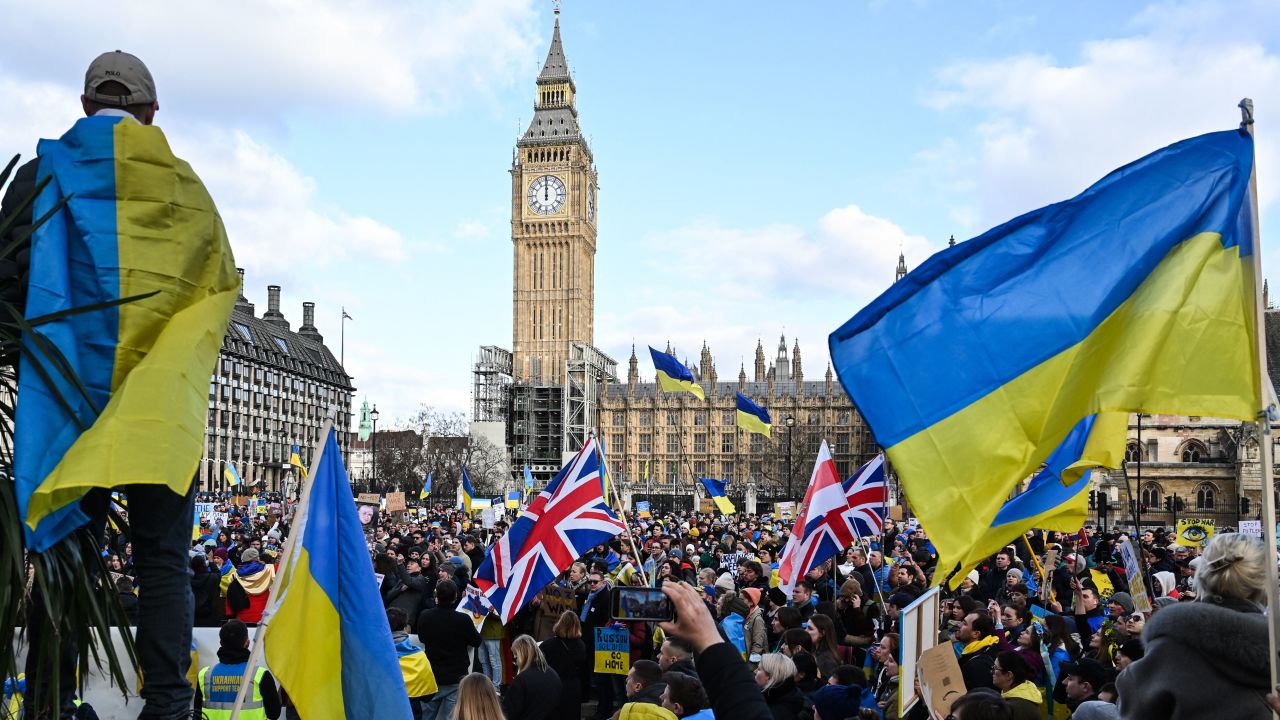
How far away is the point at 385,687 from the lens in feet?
12.8

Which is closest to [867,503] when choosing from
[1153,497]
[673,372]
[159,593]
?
[159,593]

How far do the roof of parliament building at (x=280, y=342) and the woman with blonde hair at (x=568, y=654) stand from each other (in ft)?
245

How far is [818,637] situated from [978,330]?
4.95 m

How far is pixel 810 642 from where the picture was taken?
8.50 meters

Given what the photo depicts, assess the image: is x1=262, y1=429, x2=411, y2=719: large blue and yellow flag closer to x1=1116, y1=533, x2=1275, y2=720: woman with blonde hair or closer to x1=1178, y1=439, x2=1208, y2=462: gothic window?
x1=1116, y1=533, x2=1275, y2=720: woman with blonde hair

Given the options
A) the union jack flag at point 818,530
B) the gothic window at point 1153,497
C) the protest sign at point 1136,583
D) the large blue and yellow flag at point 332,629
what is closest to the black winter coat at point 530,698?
the large blue and yellow flag at point 332,629

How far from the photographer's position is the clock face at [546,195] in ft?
341

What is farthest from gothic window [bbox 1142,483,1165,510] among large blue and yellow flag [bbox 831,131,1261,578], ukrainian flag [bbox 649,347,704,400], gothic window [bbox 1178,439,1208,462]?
large blue and yellow flag [bbox 831,131,1261,578]

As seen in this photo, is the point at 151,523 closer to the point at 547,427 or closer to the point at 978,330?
the point at 978,330

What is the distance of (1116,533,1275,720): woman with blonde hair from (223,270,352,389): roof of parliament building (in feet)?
268

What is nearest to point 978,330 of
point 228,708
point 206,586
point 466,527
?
point 228,708

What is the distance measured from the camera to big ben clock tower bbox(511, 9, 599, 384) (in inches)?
4016

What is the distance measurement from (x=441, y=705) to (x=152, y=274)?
6.52 meters

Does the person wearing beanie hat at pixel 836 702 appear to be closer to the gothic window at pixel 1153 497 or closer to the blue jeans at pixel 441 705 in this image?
the blue jeans at pixel 441 705
